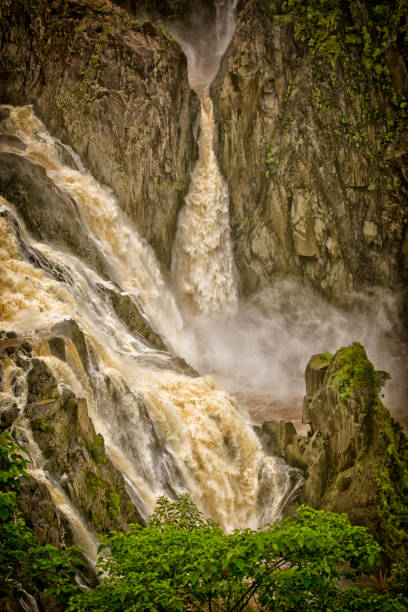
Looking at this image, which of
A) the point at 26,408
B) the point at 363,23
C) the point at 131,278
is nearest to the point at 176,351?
the point at 131,278

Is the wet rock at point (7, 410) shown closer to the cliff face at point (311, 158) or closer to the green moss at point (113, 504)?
the green moss at point (113, 504)

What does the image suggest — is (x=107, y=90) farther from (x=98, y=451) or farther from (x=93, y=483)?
(x=93, y=483)

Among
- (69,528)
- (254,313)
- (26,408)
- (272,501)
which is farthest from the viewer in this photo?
(254,313)

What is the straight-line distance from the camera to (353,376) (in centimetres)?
1416

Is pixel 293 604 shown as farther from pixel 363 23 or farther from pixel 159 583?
pixel 363 23

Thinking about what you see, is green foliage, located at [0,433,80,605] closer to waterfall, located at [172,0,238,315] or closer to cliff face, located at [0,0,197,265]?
cliff face, located at [0,0,197,265]

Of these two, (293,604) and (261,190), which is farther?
(261,190)

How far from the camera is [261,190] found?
23594 millimetres

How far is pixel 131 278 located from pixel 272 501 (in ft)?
28.9

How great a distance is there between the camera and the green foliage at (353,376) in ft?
45.7

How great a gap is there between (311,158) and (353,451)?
13331mm

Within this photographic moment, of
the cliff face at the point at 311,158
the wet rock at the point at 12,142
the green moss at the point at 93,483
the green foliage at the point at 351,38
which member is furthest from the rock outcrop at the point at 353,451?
the green foliage at the point at 351,38

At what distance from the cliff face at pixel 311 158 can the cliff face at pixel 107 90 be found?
9.55ft

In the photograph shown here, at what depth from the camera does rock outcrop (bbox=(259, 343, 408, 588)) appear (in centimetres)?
1261
